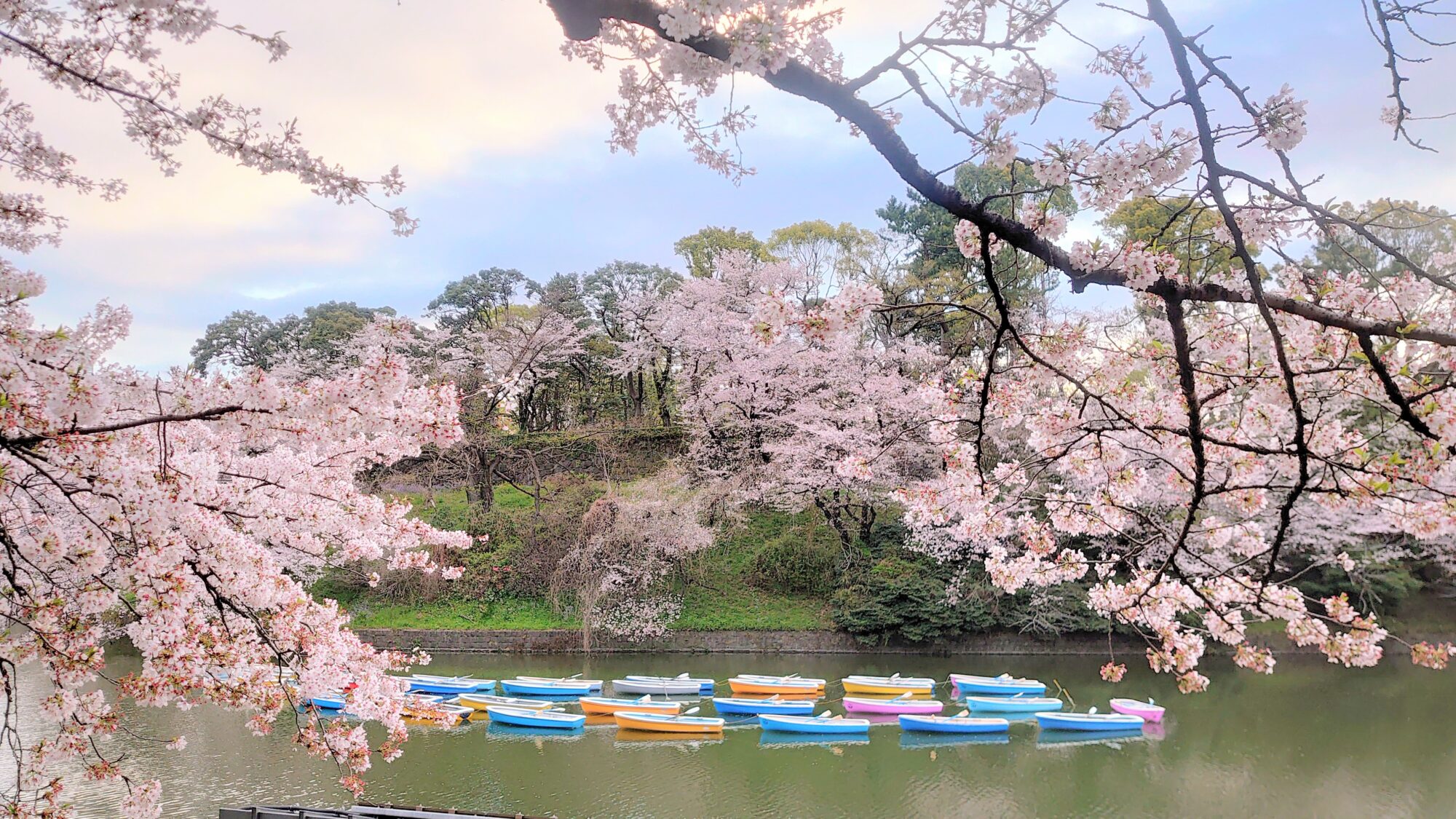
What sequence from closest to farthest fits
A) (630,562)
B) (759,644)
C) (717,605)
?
(759,644)
(630,562)
(717,605)

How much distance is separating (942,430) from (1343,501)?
1.31 m

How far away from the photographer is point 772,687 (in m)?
9.77

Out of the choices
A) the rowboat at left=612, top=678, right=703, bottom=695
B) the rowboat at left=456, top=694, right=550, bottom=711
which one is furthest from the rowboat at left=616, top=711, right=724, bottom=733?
the rowboat at left=612, top=678, right=703, bottom=695

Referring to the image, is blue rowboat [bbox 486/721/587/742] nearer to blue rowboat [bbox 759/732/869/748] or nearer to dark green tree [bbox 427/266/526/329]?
blue rowboat [bbox 759/732/869/748]

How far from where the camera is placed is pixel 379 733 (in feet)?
28.2

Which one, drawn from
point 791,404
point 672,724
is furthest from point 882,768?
point 791,404

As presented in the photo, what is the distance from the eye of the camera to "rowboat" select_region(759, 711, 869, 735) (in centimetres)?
846

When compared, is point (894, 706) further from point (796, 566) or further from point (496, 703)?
point (796, 566)

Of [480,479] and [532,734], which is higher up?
[480,479]

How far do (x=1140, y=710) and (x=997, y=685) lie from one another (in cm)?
159

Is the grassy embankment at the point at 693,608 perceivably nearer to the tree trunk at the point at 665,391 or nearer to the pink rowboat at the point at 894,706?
the pink rowboat at the point at 894,706

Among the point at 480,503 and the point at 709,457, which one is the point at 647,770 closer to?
the point at 709,457

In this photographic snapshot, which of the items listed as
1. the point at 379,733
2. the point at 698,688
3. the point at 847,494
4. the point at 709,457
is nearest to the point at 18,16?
the point at 379,733

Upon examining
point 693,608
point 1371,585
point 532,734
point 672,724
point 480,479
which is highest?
point 480,479
